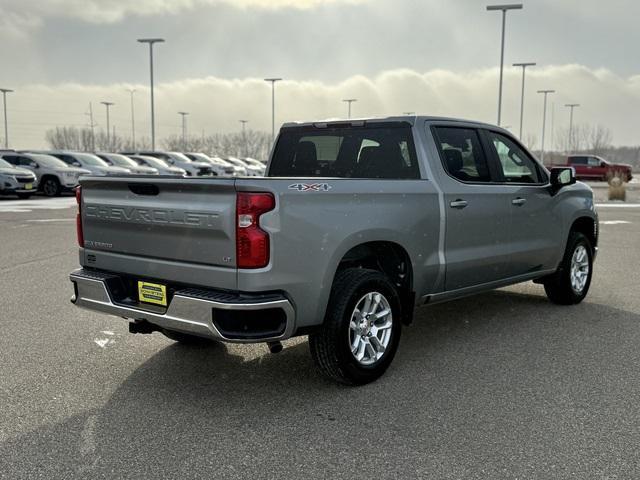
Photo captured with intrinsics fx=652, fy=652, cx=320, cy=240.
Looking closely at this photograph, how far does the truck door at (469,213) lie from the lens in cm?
514

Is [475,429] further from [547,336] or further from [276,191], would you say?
[547,336]

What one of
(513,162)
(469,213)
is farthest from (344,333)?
(513,162)

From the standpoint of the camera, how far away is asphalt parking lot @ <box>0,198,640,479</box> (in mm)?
3324

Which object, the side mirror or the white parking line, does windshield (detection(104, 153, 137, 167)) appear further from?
the side mirror

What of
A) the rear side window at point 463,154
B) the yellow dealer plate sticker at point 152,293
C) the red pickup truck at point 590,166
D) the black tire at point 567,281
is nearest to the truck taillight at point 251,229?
the yellow dealer plate sticker at point 152,293

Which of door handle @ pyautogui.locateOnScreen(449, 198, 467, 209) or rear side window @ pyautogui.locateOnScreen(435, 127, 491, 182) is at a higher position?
rear side window @ pyautogui.locateOnScreen(435, 127, 491, 182)

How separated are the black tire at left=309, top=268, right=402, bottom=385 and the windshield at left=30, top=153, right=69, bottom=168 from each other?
72.7 feet

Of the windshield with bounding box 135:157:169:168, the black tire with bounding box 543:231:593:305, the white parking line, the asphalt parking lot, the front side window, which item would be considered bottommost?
the white parking line

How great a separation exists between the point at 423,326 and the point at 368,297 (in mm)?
1804

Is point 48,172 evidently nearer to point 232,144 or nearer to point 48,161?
point 48,161

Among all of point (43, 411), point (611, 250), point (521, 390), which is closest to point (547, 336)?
point (521, 390)

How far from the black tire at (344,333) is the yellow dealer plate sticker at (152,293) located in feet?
3.21

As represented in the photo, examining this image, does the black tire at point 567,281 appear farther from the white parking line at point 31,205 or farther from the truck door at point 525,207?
the white parking line at point 31,205

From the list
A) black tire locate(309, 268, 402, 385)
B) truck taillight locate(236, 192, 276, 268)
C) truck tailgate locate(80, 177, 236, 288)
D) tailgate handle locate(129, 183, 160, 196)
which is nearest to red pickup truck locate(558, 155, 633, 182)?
black tire locate(309, 268, 402, 385)
